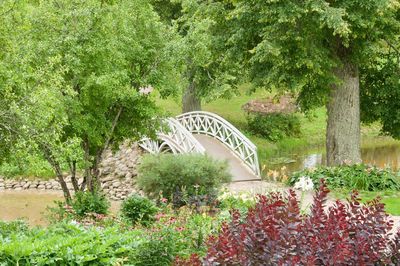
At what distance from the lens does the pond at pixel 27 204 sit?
21219mm

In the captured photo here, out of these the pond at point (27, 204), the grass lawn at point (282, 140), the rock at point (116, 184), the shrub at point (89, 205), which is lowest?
the pond at point (27, 204)

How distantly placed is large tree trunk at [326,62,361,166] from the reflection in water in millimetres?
6309

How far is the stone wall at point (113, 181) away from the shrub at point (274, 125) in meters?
6.23

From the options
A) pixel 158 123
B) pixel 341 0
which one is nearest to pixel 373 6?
pixel 341 0

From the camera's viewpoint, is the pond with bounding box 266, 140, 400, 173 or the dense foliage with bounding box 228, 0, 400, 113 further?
the pond with bounding box 266, 140, 400, 173

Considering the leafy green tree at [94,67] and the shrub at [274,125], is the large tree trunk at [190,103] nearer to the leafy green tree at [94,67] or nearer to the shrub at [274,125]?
the shrub at [274,125]

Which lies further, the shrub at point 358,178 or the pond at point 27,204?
the pond at point 27,204

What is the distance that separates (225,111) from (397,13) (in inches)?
627

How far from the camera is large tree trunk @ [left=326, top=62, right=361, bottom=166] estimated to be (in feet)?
65.9

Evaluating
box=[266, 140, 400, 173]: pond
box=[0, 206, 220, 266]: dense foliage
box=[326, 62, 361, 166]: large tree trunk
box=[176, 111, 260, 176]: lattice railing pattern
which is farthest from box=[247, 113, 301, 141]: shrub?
box=[0, 206, 220, 266]: dense foliage

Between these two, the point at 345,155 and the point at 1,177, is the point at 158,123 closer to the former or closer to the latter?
the point at 345,155

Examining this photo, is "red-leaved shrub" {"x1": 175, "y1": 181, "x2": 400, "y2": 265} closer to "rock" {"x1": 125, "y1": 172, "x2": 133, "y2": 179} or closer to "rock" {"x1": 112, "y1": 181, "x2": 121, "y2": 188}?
"rock" {"x1": 112, "y1": 181, "x2": 121, "y2": 188}

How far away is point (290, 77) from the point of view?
19.0 meters

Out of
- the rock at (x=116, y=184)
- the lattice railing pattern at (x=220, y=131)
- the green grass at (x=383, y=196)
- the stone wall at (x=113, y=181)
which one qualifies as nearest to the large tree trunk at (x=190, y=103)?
the lattice railing pattern at (x=220, y=131)
